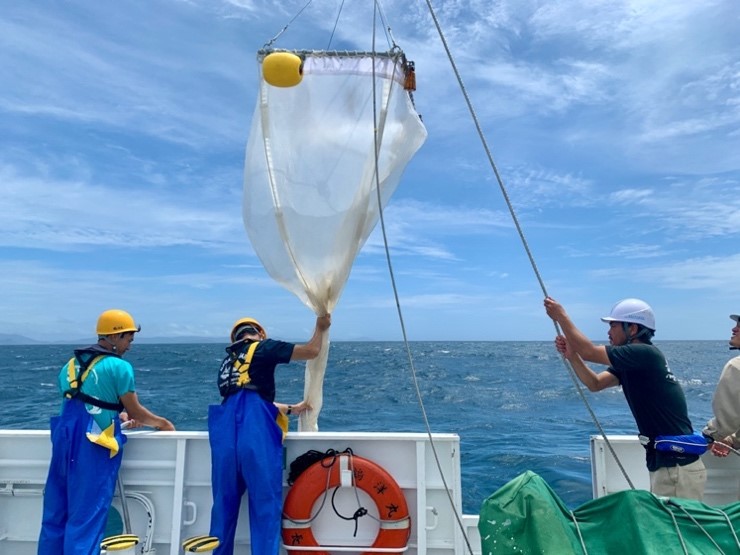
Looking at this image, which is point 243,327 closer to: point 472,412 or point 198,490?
point 198,490

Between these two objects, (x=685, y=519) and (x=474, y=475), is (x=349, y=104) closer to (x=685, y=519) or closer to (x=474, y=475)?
Result: (x=685, y=519)

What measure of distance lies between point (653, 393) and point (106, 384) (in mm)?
2889

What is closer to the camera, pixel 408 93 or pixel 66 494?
pixel 66 494

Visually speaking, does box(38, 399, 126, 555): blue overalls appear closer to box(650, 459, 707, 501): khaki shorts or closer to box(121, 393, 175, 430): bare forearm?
box(121, 393, 175, 430): bare forearm

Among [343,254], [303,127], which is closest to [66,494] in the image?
[343,254]

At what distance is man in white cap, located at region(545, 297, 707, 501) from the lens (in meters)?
2.73

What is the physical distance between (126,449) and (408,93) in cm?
281

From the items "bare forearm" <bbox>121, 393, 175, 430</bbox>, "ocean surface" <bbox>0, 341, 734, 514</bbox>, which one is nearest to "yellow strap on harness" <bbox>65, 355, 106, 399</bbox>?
"bare forearm" <bbox>121, 393, 175, 430</bbox>

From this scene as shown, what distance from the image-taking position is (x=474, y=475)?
788 centimetres

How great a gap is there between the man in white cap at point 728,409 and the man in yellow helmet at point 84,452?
334 centimetres

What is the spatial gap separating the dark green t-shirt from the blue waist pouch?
36 millimetres

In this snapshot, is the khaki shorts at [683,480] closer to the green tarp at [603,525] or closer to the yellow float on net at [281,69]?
the green tarp at [603,525]

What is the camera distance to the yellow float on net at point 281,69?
297cm

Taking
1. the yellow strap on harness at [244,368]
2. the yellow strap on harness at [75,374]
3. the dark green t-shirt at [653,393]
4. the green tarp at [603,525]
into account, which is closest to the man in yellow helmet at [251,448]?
the yellow strap on harness at [244,368]
